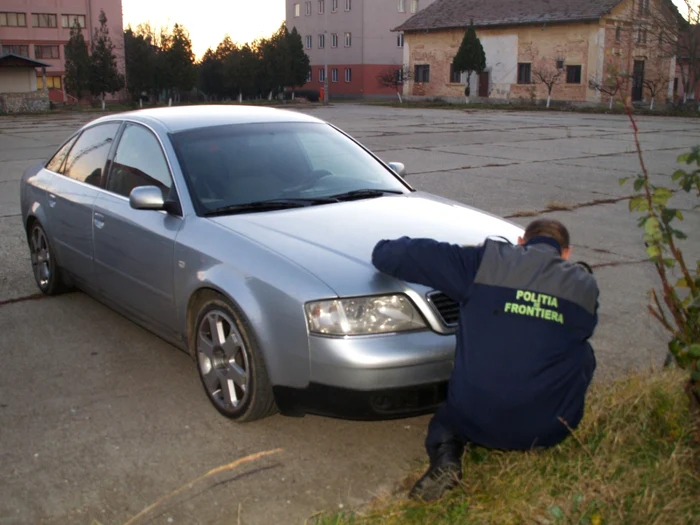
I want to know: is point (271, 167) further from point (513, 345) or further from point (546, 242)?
point (513, 345)

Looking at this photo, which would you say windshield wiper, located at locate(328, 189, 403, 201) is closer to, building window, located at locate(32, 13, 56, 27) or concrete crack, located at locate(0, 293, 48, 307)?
concrete crack, located at locate(0, 293, 48, 307)

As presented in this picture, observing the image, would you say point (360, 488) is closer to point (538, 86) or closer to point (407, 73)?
point (538, 86)

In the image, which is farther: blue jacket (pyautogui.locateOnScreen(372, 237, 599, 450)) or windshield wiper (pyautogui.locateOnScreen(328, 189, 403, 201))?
windshield wiper (pyautogui.locateOnScreen(328, 189, 403, 201))

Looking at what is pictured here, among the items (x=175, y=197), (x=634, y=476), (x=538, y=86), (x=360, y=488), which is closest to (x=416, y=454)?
(x=360, y=488)

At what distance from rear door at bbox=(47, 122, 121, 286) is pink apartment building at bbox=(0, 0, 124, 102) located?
233ft

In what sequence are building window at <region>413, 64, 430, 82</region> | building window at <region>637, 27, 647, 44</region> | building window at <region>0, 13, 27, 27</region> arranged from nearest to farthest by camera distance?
1. building window at <region>637, 27, 647, 44</region>
2. building window at <region>413, 64, 430, 82</region>
3. building window at <region>0, 13, 27, 27</region>

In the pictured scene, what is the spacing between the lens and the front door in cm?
456

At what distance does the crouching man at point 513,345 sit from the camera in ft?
10.0

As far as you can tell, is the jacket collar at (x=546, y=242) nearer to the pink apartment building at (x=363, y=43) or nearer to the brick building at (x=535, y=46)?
the brick building at (x=535, y=46)

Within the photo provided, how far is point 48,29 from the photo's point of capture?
75.9 metres

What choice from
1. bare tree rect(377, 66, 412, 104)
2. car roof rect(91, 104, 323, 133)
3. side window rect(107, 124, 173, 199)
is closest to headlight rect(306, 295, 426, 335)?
side window rect(107, 124, 173, 199)

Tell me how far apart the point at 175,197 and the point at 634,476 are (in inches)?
113

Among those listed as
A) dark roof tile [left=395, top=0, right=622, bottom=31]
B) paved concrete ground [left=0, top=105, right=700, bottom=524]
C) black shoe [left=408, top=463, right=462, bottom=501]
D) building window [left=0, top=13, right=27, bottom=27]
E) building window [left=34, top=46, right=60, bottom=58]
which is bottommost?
Answer: paved concrete ground [left=0, top=105, right=700, bottom=524]

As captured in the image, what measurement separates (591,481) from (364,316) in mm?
1179
